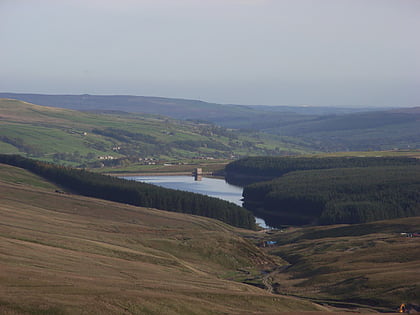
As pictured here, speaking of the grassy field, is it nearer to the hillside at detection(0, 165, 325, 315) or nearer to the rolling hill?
the rolling hill

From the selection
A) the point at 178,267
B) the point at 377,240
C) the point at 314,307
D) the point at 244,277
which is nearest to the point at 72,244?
the point at 178,267

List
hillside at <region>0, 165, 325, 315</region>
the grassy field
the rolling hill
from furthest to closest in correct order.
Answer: the grassy field, the rolling hill, hillside at <region>0, 165, 325, 315</region>

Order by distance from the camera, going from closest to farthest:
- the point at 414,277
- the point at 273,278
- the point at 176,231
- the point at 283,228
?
the point at 414,277 → the point at 273,278 → the point at 176,231 → the point at 283,228

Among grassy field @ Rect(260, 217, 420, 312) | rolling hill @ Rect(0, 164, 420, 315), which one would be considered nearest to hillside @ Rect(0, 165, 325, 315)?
rolling hill @ Rect(0, 164, 420, 315)

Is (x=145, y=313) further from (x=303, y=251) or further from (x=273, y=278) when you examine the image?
(x=303, y=251)

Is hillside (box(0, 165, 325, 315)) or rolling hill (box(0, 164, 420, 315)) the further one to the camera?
rolling hill (box(0, 164, 420, 315))

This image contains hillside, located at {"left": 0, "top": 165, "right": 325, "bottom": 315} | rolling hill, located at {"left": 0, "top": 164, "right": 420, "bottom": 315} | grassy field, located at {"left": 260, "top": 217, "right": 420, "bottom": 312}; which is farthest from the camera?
grassy field, located at {"left": 260, "top": 217, "right": 420, "bottom": 312}

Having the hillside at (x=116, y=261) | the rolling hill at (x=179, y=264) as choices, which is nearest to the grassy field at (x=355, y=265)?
the rolling hill at (x=179, y=264)
